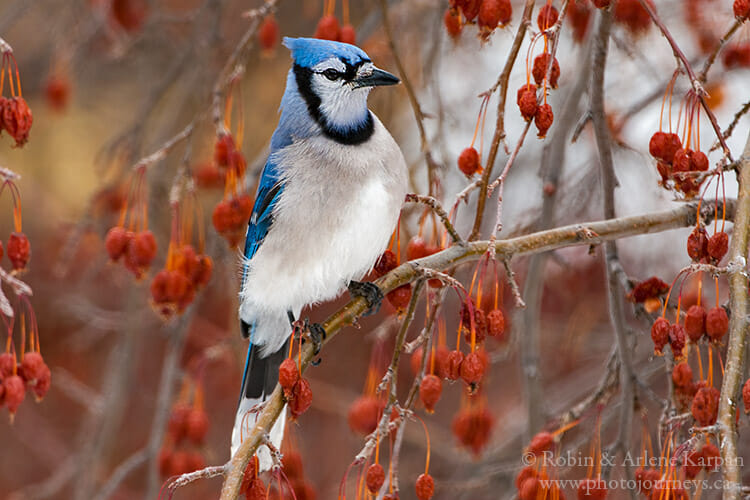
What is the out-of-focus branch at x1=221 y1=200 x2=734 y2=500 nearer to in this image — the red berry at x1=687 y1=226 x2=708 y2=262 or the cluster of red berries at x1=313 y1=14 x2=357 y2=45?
the red berry at x1=687 y1=226 x2=708 y2=262

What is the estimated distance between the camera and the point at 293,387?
2.07 m

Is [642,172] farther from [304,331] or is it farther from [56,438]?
[56,438]

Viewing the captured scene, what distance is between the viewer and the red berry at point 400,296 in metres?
2.54

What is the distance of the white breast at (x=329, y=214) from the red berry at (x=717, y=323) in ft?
4.00

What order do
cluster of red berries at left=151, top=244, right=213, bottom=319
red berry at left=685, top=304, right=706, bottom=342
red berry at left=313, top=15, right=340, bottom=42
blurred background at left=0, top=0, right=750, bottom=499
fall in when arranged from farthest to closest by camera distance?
blurred background at left=0, top=0, right=750, bottom=499, red berry at left=313, top=15, right=340, bottom=42, cluster of red berries at left=151, top=244, right=213, bottom=319, red berry at left=685, top=304, right=706, bottom=342

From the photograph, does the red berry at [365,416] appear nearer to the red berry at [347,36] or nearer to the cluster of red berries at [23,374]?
the cluster of red berries at [23,374]

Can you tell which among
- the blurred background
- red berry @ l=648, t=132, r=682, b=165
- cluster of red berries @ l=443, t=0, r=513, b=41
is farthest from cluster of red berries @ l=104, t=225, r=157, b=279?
red berry @ l=648, t=132, r=682, b=165

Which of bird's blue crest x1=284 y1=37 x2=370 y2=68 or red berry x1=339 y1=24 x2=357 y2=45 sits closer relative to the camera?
red berry x1=339 y1=24 x2=357 y2=45

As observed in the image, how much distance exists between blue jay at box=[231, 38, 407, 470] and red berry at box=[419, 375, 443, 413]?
54cm

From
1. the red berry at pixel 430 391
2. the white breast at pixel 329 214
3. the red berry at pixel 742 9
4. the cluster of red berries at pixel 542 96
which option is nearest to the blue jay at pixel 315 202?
the white breast at pixel 329 214

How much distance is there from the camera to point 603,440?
396 cm

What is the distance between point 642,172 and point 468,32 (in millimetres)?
967

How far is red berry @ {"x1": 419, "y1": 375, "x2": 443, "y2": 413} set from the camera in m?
2.29

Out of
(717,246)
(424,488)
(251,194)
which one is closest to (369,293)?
(424,488)
